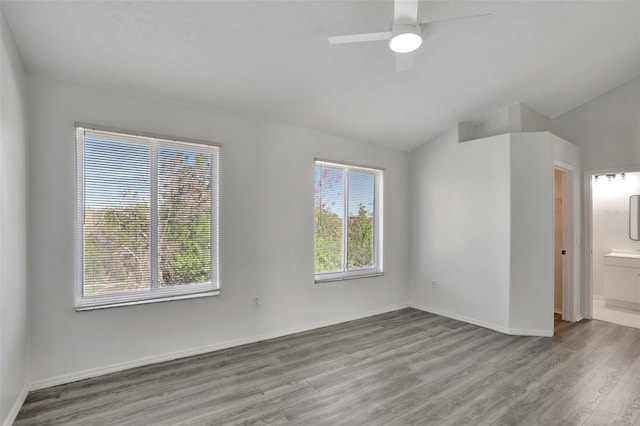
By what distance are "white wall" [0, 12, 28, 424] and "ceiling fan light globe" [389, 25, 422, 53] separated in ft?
8.23

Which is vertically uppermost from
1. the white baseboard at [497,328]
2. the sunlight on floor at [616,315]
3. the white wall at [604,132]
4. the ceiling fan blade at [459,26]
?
the ceiling fan blade at [459,26]

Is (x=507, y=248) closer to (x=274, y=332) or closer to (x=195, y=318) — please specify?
(x=274, y=332)

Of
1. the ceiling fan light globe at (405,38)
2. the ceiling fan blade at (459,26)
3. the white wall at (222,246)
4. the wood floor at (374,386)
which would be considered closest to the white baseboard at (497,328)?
the wood floor at (374,386)

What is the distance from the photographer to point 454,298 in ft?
15.6

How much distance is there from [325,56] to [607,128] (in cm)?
425

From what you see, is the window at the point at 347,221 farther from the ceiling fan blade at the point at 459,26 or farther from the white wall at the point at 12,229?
the white wall at the point at 12,229

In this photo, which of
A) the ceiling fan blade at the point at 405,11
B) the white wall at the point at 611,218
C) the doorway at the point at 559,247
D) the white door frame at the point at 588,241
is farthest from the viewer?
the white wall at the point at 611,218

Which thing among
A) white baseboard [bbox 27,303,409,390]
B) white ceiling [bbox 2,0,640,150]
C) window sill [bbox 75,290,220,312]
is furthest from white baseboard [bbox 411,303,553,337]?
window sill [bbox 75,290,220,312]

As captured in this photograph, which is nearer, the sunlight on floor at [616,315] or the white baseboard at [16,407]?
the white baseboard at [16,407]

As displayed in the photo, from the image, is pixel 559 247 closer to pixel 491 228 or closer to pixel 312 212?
pixel 491 228

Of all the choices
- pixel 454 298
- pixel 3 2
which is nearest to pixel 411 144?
pixel 454 298

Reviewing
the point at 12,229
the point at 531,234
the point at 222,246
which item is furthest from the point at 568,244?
the point at 12,229

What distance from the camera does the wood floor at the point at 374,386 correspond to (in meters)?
2.35

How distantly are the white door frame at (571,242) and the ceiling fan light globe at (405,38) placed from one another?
3603 millimetres
